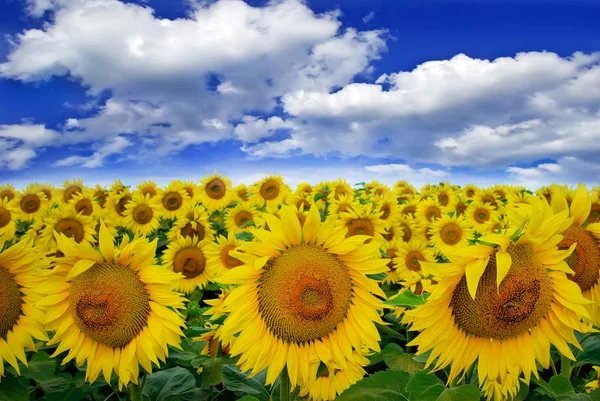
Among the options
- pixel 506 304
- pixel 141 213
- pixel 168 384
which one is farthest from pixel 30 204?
pixel 506 304

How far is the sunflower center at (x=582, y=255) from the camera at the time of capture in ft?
9.43

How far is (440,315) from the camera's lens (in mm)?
2463

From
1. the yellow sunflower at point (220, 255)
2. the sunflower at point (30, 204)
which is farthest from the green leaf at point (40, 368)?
the sunflower at point (30, 204)

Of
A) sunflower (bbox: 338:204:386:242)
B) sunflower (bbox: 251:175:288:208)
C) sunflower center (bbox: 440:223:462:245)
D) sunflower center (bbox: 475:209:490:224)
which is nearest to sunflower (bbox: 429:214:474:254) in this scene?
sunflower center (bbox: 440:223:462:245)

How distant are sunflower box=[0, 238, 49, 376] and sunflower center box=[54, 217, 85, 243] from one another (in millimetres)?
6353

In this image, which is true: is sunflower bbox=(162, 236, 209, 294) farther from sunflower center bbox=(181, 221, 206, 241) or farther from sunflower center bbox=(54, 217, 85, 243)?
sunflower center bbox=(54, 217, 85, 243)

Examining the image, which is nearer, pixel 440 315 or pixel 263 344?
pixel 440 315

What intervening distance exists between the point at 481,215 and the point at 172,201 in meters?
7.32

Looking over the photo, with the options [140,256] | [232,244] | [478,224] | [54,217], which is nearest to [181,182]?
[54,217]

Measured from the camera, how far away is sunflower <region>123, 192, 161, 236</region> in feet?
36.1

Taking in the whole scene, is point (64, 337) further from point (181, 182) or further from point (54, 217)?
point (181, 182)

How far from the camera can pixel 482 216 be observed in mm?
11492

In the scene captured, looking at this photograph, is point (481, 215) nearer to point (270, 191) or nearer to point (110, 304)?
point (270, 191)

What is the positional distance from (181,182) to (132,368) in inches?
377
